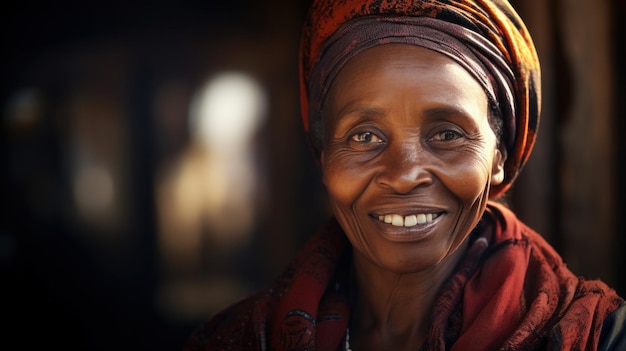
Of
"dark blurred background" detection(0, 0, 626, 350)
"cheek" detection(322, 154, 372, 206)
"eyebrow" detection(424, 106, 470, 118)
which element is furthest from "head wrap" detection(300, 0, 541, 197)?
"dark blurred background" detection(0, 0, 626, 350)

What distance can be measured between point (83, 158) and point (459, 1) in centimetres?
408

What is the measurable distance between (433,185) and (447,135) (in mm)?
159

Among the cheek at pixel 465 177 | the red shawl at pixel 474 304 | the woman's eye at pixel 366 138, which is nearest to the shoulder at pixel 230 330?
the red shawl at pixel 474 304

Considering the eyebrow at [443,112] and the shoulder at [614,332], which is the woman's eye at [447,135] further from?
the shoulder at [614,332]

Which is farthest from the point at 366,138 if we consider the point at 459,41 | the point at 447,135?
the point at 459,41

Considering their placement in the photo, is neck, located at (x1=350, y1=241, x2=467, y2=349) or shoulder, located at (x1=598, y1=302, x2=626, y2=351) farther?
neck, located at (x1=350, y1=241, x2=467, y2=349)

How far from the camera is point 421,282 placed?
2359 mm

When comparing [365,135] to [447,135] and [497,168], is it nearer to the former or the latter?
[447,135]

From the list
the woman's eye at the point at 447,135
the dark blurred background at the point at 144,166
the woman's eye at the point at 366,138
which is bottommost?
the dark blurred background at the point at 144,166

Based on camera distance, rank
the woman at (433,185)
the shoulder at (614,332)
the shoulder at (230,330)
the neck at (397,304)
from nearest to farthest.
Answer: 1. the shoulder at (614,332)
2. the woman at (433,185)
3. the neck at (397,304)
4. the shoulder at (230,330)

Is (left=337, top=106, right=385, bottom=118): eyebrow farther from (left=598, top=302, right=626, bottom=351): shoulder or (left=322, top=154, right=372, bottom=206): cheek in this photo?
(left=598, top=302, right=626, bottom=351): shoulder

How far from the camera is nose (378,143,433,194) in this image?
2.12 m

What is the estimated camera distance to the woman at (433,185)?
212cm

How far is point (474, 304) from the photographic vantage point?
2.17m
